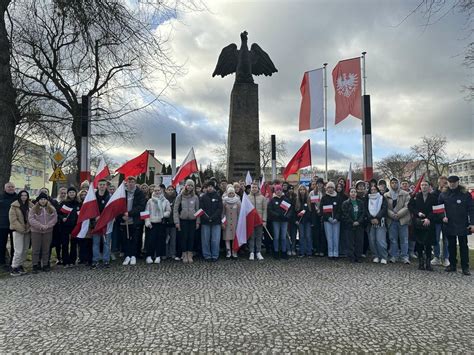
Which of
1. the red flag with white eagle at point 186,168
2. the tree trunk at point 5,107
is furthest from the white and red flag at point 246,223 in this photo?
the tree trunk at point 5,107

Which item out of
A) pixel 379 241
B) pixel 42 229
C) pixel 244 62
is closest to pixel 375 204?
pixel 379 241

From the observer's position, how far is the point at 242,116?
13.4m

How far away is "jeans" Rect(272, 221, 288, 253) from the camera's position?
8.29 meters

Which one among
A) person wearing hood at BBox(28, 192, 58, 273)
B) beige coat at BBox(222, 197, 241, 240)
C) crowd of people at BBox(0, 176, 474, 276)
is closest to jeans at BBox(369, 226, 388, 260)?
crowd of people at BBox(0, 176, 474, 276)

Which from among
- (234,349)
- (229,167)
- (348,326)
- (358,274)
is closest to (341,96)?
(229,167)

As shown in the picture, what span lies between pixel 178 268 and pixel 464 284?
205 inches

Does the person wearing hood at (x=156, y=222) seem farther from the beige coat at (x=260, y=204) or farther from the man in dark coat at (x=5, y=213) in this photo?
the man in dark coat at (x=5, y=213)

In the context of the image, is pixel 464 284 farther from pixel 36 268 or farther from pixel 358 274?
pixel 36 268

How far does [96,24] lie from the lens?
6.55m

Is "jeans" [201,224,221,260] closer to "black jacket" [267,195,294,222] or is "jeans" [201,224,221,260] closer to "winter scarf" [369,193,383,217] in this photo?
"black jacket" [267,195,294,222]

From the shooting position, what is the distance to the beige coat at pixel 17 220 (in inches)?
284

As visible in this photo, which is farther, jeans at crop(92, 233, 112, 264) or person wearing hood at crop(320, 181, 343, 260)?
person wearing hood at crop(320, 181, 343, 260)

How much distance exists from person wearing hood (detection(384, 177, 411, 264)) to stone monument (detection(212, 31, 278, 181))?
219 inches

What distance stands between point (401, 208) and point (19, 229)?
26.6 ft
